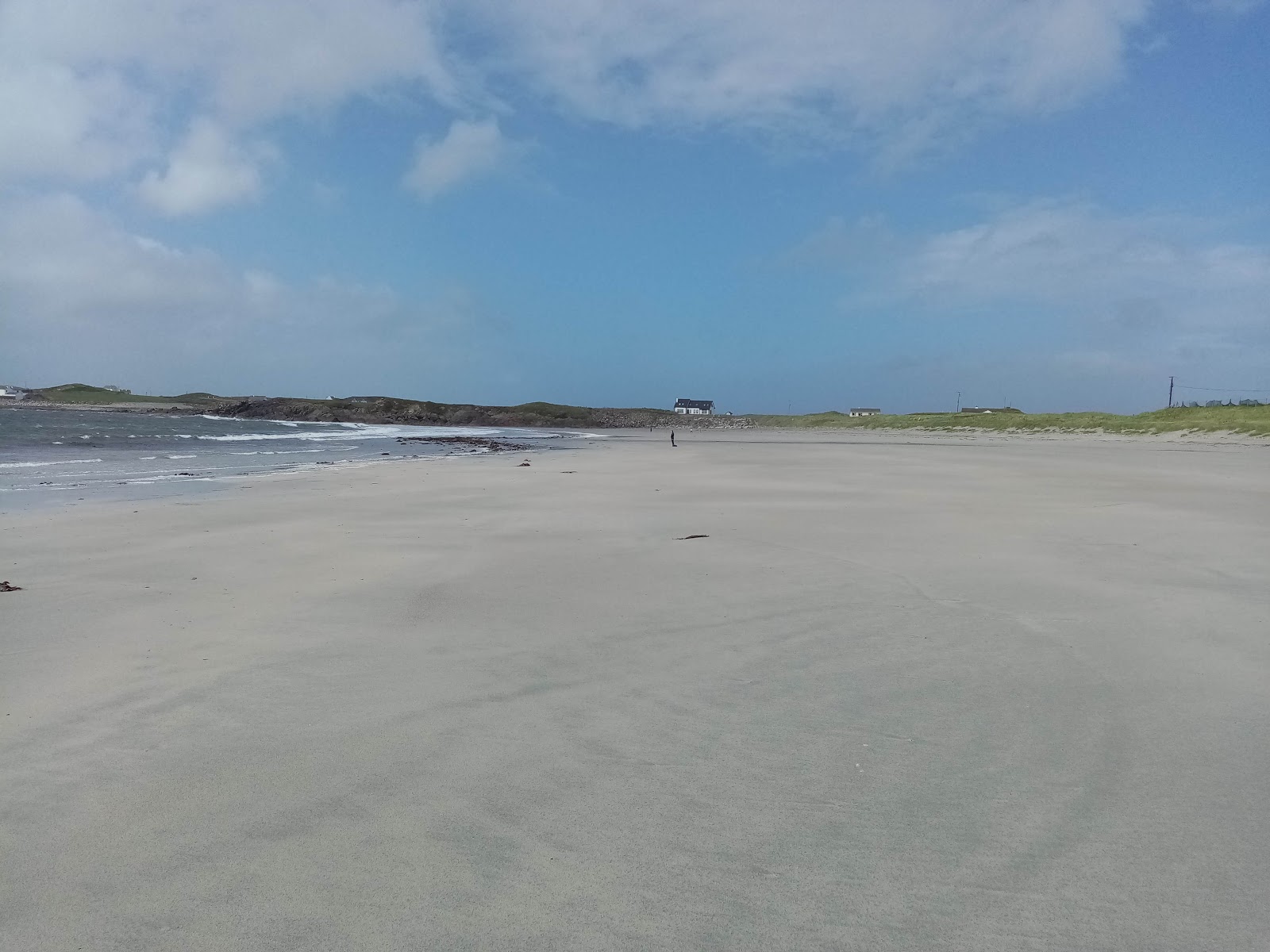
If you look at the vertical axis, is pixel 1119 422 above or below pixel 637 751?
above

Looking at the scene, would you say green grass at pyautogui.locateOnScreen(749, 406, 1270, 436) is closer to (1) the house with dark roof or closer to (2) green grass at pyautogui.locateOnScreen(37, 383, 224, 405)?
(1) the house with dark roof

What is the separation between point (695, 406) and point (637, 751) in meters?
149

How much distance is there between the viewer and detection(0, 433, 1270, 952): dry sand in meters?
2.24

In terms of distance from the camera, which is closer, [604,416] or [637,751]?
[637,751]

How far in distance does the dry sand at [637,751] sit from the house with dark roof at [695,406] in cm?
14304

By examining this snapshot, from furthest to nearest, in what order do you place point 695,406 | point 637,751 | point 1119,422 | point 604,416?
1. point 695,406
2. point 604,416
3. point 1119,422
4. point 637,751

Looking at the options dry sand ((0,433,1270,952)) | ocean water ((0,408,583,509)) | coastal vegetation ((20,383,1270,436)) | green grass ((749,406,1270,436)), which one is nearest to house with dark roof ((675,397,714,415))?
coastal vegetation ((20,383,1270,436))

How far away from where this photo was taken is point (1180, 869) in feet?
7.86

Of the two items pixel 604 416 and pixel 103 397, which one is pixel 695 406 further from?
pixel 103 397

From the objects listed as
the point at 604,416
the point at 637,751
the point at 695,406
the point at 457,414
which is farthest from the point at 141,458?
the point at 695,406

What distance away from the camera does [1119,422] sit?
154 feet

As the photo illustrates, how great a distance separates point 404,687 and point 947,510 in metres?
8.80

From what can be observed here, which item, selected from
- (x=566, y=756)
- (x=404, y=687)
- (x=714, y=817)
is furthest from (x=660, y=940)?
(x=404, y=687)

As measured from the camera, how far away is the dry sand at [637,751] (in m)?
2.24
